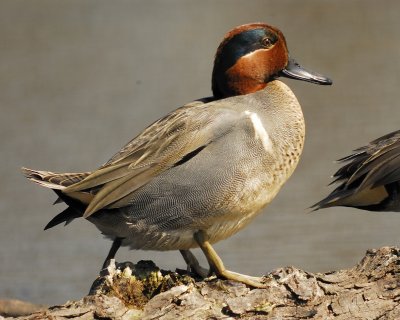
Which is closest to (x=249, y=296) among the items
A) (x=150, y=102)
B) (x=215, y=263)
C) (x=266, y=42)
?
(x=215, y=263)

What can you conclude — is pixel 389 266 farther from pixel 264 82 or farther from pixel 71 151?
pixel 71 151

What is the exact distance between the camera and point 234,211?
187 inches

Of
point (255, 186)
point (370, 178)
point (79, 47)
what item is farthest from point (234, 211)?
point (79, 47)

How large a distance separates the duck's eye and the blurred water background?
2192 mm

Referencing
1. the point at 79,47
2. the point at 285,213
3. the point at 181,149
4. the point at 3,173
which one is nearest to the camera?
the point at 181,149

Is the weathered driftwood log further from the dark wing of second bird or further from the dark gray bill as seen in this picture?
the dark gray bill

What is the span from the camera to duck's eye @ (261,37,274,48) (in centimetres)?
514

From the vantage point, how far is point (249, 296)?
14.4 ft

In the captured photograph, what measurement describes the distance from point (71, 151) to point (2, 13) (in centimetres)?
394

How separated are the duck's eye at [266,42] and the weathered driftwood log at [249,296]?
1.20 m

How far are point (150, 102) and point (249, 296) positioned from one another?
534 cm

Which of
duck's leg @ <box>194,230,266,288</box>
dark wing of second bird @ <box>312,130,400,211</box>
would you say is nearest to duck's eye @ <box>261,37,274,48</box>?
dark wing of second bird @ <box>312,130,400,211</box>

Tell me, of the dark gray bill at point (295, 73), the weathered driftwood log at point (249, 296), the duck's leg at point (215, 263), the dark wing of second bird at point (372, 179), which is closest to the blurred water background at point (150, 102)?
the dark wing of second bird at point (372, 179)

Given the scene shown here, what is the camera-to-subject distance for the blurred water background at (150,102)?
7277 mm
